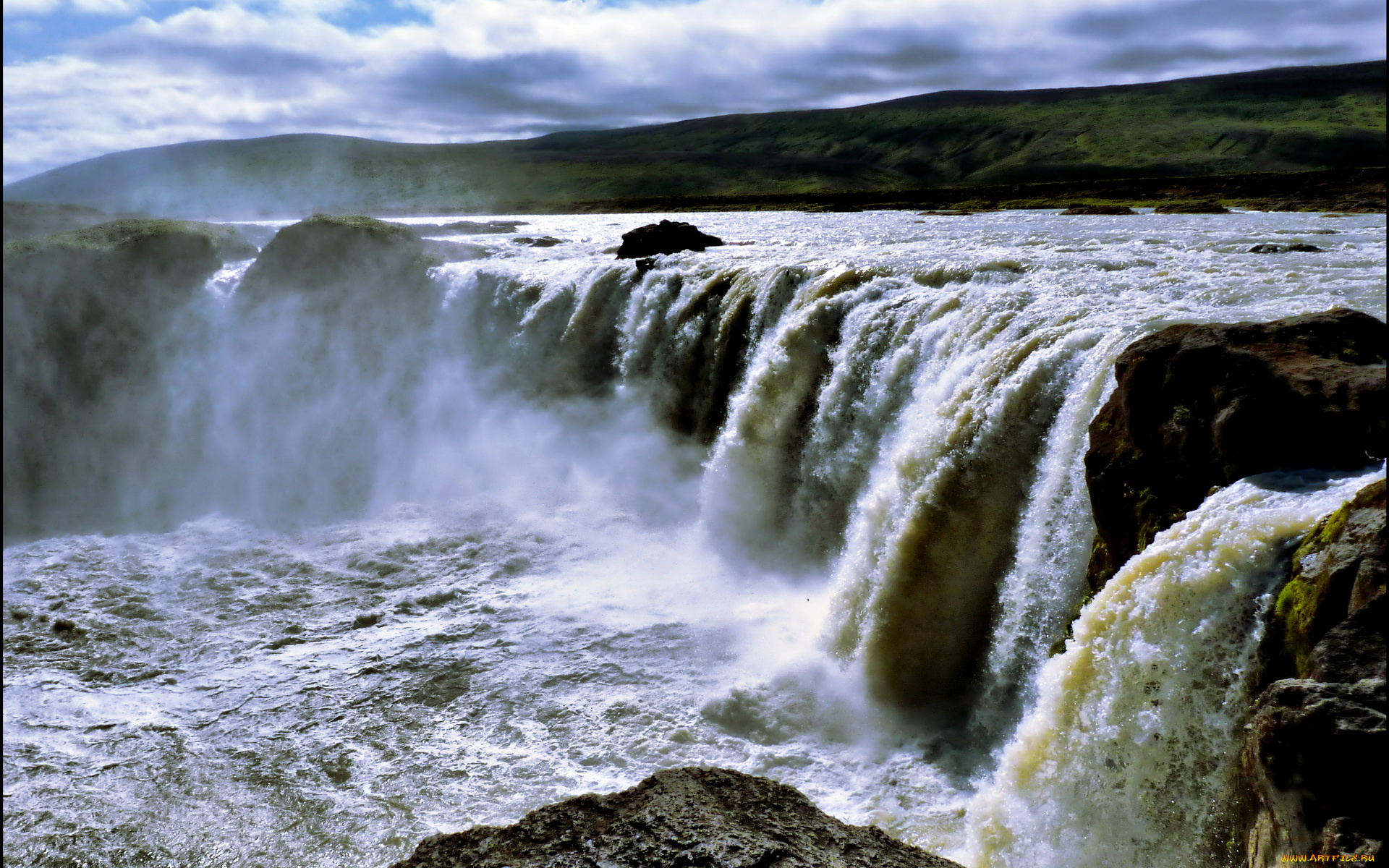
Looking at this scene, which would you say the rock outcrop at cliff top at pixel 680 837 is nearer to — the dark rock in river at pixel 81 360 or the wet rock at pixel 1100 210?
the dark rock in river at pixel 81 360

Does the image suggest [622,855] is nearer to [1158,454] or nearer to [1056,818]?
[1056,818]

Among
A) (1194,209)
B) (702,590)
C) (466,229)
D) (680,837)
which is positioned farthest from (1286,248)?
(466,229)

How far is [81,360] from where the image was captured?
1552 centimetres

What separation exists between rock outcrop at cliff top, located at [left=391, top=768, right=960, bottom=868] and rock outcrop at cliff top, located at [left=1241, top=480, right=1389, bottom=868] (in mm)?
1261

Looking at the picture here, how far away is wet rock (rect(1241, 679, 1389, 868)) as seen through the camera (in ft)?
10.2

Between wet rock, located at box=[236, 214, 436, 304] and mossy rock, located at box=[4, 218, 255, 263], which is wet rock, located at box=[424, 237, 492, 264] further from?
mossy rock, located at box=[4, 218, 255, 263]

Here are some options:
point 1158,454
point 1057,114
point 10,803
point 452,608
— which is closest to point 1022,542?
point 1158,454

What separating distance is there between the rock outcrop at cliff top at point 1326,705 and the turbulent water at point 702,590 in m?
0.27

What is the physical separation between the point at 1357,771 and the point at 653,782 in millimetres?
2527

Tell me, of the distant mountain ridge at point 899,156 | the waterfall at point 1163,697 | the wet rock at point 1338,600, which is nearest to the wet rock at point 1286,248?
the waterfall at point 1163,697

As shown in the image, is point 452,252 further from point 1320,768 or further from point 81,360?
point 1320,768

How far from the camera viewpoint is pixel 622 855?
333 cm

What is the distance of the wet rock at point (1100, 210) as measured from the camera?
26.0 meters

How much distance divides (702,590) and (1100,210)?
22140 mm
